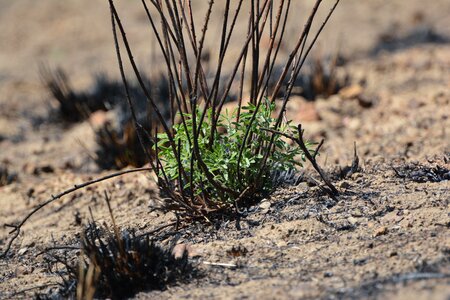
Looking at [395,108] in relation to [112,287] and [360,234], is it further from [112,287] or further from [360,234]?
[112,287]

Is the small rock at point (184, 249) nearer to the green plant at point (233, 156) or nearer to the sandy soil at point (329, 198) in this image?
the sandy soil at point (329, 198)

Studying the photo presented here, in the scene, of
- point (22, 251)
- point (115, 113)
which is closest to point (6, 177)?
point (115, 113)


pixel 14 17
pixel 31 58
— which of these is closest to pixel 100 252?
pixel 31 58

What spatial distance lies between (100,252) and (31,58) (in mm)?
7689

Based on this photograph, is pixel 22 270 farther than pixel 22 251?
No

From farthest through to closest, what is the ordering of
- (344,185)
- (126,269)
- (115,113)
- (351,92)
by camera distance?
1. (351,92)
2. (115,113)
3. (344,185)
4. (126,269)

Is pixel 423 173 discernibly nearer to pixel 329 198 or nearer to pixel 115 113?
pixel 329 198

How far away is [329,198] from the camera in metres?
3.68

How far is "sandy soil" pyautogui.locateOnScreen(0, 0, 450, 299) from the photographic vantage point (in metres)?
2.98

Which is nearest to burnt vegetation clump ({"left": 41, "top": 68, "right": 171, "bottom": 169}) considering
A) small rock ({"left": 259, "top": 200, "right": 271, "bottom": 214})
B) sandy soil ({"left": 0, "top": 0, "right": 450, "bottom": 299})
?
sandy soil ({"left": 0, "top": 0, "right": 450, "bottom": 299})

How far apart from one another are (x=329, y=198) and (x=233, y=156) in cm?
51

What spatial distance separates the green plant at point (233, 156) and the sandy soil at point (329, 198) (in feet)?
0.53

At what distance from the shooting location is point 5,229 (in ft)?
15.5

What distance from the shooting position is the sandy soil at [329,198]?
9.77ft
